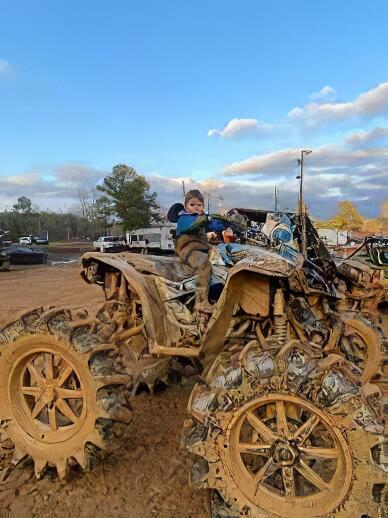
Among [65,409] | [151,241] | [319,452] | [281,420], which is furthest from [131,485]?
[151,241]

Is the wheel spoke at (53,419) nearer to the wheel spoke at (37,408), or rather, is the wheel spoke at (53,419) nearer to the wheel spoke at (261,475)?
the wheel spoke at (37,408)

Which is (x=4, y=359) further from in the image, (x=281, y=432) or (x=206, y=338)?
(x=281, y=432)

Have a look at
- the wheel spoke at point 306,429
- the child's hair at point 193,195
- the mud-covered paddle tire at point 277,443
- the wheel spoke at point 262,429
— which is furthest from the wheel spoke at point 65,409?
the child's hair at point 193,195

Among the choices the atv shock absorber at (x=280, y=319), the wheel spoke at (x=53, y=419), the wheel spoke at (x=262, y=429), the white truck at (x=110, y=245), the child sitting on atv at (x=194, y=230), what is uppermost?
the child sitting on atv at (x=194, y=230)

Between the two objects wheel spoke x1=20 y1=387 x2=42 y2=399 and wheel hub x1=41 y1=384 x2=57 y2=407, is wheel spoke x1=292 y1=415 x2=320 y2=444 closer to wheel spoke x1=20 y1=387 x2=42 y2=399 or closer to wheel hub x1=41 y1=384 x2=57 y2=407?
wheel hub x1=41 y1=384 x2=57 y2=407

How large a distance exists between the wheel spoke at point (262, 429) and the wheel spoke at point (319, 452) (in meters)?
0.17

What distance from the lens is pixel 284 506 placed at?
8.68 feet

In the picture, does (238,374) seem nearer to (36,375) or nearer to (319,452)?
(319,452)

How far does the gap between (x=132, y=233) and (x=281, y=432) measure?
1312 inches

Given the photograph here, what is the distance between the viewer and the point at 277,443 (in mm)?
2730

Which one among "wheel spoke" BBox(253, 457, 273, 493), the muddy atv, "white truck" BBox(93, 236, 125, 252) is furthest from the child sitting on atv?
"white truck" BBox(93, 236, 125, 252)

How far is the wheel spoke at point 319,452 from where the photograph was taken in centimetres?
259

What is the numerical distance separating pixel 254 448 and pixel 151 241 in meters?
31.6

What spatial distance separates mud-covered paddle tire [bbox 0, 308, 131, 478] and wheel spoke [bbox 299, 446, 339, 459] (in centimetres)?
129
